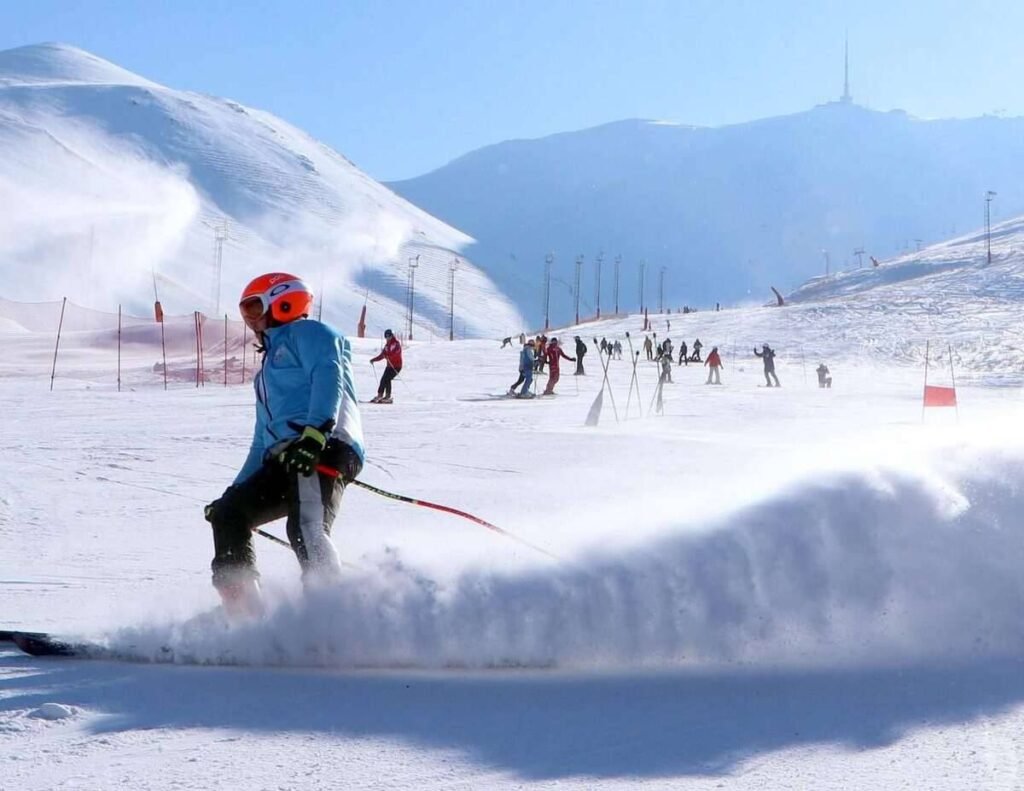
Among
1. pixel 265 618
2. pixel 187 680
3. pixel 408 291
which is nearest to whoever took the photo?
pixel 187 680

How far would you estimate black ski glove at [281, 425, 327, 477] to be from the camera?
4.32 m

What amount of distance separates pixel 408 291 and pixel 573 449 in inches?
4427

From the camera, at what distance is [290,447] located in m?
4.40

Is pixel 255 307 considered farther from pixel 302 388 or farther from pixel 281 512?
pixel 281 512

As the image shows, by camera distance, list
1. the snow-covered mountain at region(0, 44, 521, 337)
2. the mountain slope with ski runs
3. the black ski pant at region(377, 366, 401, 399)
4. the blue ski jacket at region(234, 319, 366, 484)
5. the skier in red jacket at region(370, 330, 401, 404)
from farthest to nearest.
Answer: the snow-covered mountain at region(0, 44, 521, 337)
the black ski pant at region(377, 366, 401, 399)
the skier in red jacket at region(370, 330, 401, 404)
the blue ski jacket at region(234, 319, 366, 484)
the mountain slope with ski runs

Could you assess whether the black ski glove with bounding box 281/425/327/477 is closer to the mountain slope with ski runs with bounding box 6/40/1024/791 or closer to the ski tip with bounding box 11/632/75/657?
the mountain slope with ski runs with bounding box 6/40/1024/791

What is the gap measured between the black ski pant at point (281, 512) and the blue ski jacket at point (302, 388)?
4.3 inches

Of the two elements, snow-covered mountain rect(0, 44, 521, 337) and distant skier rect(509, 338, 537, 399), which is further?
snow-covered mountain rect(0, 44, 521, 337)

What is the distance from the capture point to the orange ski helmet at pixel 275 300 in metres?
4.70

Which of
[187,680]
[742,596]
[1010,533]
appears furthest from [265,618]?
[1010,533]

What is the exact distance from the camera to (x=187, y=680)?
14.1ft

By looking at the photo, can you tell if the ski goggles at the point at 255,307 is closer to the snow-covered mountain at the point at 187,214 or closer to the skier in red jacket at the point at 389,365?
the skier in red jacket at the point at 389,365

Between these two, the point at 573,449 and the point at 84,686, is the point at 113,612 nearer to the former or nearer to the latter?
the point at 84,686

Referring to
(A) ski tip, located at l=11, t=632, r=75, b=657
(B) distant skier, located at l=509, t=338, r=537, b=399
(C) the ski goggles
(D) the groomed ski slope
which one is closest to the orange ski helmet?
(C) the ski goggles
